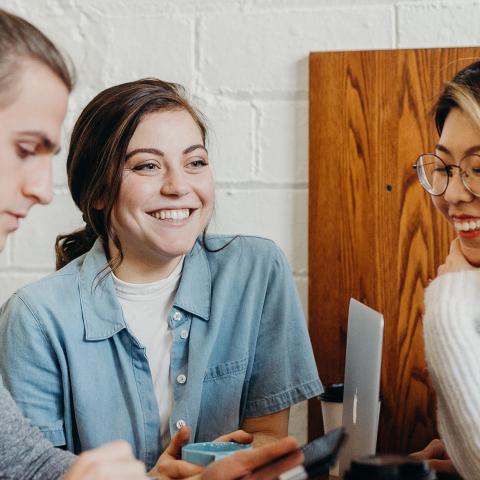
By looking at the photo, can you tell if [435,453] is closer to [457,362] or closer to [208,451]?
[457,362]

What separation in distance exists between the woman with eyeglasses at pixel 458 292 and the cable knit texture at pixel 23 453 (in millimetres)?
514

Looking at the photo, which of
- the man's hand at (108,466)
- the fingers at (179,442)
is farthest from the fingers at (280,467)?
the fingers at (179,442)

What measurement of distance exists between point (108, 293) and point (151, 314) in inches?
3.3

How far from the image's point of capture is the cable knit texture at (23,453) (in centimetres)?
105

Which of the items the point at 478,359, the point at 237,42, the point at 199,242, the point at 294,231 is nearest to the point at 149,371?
the point at 199,242

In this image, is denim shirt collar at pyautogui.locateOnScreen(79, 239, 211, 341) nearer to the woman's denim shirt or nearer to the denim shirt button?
the woman's denim shirt

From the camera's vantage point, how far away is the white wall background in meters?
1.52

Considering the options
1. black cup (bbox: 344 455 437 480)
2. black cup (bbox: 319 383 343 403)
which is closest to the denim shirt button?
black cup (bbox: 319 383 343 403)

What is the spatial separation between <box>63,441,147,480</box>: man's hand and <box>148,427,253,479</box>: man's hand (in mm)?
209

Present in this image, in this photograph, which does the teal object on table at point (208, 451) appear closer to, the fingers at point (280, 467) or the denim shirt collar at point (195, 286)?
the fingers at point (280, 467)

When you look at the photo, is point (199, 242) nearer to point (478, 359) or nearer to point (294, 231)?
point (294, 231)

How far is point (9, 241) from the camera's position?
5.39 ft

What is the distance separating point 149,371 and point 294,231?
1.36ft

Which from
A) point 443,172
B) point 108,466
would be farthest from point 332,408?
point 108,466
